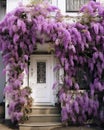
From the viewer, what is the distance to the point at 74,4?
18.4 meters

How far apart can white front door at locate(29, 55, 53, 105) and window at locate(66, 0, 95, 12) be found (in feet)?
7.64

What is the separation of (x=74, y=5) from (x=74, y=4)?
0.05 m

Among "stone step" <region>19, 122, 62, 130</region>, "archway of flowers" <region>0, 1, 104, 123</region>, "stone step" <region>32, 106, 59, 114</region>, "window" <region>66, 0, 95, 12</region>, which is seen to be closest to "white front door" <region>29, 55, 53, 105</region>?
"stone step" <region>32, 106, 59, 114</region>

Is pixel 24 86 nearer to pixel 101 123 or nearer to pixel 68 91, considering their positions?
pixel 68 91

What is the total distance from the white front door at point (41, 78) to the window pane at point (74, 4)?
7.67ft

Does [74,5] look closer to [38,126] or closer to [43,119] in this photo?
[43,119]

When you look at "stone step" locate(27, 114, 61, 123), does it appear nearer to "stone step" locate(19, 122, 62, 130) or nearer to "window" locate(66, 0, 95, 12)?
"stone step" locate(19, 122, 62, 130)

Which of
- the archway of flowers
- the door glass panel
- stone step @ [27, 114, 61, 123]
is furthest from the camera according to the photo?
the door glass panel

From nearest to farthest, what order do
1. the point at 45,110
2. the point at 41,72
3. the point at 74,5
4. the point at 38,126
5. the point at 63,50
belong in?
the point at 38,126 → the point at 63,50 → the point at 45,110 → the point at 74,5 → the point at 41,72

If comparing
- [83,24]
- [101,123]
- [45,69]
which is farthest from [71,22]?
[101,123]

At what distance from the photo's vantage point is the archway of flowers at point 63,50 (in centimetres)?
1686

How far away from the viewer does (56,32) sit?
17.0 meters

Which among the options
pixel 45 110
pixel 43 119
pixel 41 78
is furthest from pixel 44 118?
pixel 41 78

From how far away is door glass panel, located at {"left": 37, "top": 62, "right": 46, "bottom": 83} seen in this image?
18.4 metres
